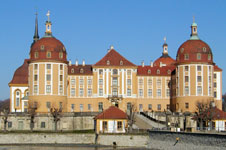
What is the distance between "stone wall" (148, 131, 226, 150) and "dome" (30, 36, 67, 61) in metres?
28.6

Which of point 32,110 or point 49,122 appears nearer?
point 49,122

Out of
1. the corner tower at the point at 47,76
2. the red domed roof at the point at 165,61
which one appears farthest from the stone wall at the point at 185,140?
the red domed roof at the point at 165,61

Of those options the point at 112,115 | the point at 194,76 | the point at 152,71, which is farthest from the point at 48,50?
the point at 194,76

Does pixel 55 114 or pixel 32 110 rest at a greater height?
pixel 32 110

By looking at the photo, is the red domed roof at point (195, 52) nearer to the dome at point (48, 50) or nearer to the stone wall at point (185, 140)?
the dome at point (48, 50)

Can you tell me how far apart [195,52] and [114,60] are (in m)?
14.0

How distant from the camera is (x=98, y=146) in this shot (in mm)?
64375

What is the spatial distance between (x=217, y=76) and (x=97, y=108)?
22.2 metres

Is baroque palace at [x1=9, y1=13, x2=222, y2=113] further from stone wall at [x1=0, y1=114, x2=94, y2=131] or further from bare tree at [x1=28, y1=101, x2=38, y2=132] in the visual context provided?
stone wall at [x1=0, y1=114, x2=94, y2=131]

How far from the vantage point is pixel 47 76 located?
84562 millimetres

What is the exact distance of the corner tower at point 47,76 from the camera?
83994 millimetres

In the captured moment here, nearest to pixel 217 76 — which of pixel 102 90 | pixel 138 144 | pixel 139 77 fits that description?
pixel 139 77

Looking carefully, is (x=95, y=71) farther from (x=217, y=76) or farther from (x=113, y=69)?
(x=217, y=76)

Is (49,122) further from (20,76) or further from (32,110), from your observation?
(20,76)
